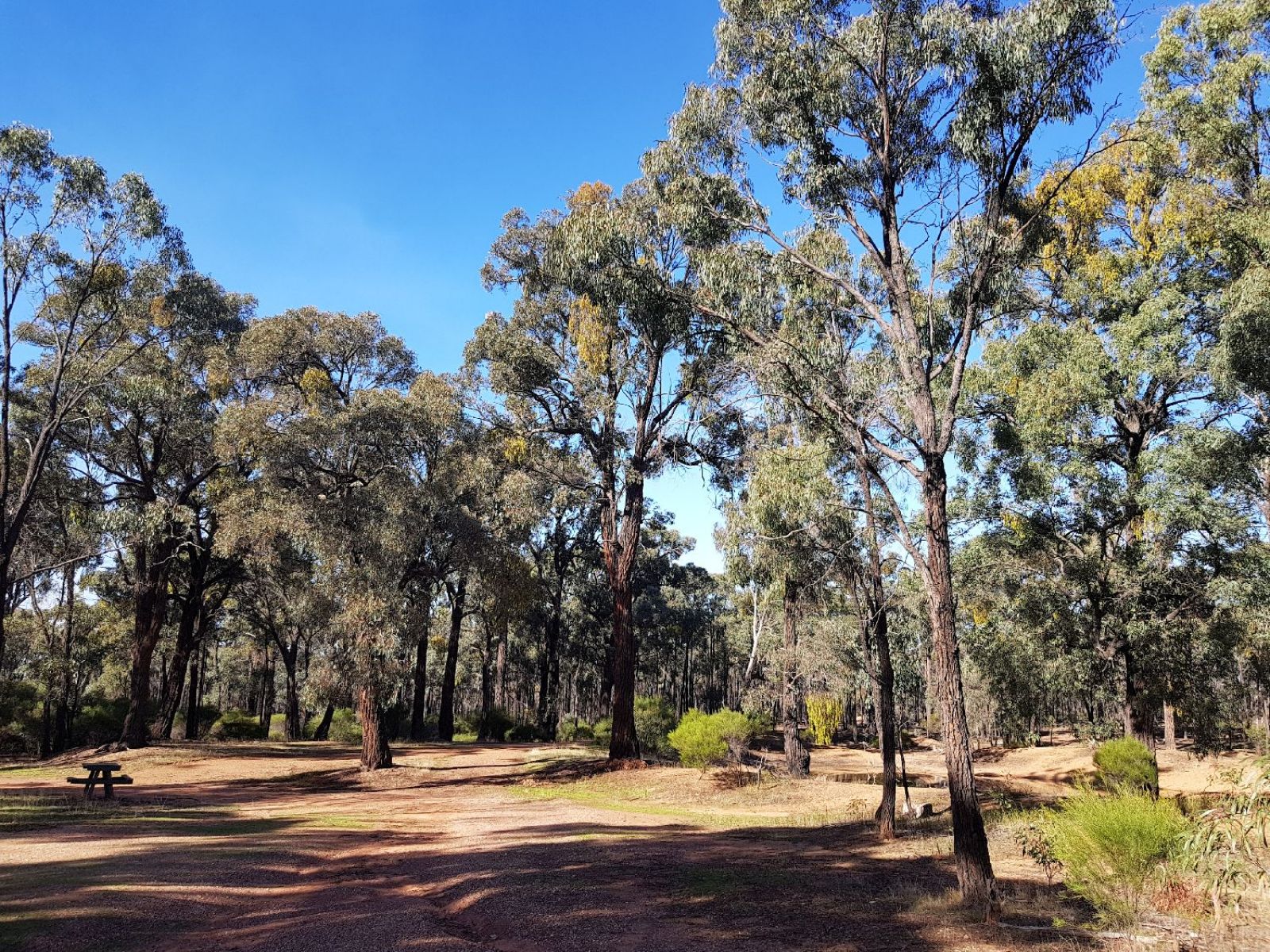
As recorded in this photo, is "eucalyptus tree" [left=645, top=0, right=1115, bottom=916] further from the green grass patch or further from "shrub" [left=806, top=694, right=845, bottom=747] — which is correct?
"shrub" [left=806, top=694, right=845, bottom=747]

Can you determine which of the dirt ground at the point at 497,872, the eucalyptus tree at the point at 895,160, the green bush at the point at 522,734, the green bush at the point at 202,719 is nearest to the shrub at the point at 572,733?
the green bush at the point at 522,734

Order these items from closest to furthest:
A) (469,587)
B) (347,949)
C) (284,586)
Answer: (347,949), (284,586), (469,587)

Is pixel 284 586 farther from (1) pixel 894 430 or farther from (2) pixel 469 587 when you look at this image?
(1) pixel 894 430

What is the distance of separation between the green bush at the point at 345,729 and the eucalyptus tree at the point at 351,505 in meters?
15.4

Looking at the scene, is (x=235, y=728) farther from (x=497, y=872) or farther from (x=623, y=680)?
(x=497, y=872)

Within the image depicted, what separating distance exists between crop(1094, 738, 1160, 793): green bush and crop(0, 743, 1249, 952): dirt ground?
2903 millimetres

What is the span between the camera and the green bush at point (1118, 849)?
644 centimetres

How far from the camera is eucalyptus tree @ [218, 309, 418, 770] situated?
1905 cm

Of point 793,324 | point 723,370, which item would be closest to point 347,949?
point 793,324

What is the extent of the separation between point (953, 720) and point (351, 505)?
637 inches

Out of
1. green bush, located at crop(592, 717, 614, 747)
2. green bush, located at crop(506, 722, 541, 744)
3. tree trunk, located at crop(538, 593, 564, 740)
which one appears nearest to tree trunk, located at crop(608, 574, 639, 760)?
green bush, located at crop(592, 717, 614, 747)

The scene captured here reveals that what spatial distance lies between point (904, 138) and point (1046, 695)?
1731 cm

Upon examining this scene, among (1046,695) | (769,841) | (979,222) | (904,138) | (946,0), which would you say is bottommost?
(769,841)

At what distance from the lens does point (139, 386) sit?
1964cm
